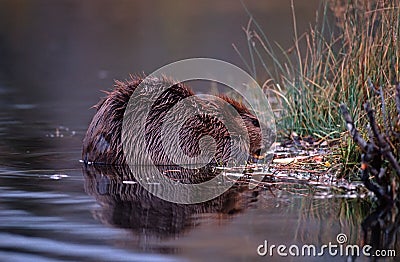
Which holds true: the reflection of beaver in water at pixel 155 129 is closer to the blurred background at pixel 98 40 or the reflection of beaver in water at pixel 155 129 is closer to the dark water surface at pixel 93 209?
the dark water surface at pixel 93 209

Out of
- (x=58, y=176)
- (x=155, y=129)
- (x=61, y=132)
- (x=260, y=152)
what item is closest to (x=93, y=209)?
(x=58, y=176)

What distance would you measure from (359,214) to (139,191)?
1.30 meters

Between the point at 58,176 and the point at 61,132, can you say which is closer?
the point at 58,176

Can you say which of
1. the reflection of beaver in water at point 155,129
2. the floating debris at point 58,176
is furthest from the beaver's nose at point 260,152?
the floating debris at point 58,176

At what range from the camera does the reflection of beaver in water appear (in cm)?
604

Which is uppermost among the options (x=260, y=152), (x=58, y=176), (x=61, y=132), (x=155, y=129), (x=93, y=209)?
(x=61, y=132)

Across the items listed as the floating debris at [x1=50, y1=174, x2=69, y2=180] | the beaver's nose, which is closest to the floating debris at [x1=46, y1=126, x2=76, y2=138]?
the floating debris at [x1=50, y1=174, x2=69, y2=180]

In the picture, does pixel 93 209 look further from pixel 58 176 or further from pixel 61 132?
pixel 61 132

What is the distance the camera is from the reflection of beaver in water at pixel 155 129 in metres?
6.04

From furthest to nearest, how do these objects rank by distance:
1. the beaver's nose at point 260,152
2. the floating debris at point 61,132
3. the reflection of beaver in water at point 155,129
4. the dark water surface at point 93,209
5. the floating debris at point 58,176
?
the floating debris at point 61,132 → the beaver's nose at point 260,152 → the reflection of beaver in water at point 155,129 → the floating debris at point 58,176 → the dark water surface at point 93,209

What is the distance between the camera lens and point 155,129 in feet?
20.0

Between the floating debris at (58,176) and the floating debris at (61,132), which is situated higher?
the floating debris at (61,132)

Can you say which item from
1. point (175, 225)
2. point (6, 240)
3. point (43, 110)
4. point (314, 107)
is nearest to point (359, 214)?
point (175, 225)

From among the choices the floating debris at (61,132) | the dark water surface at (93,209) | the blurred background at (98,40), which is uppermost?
the blurred background at (98,40)
